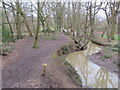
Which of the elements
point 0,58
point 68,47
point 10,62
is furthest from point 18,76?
point 68,47

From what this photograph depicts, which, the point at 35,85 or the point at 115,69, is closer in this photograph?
the point at 35,85

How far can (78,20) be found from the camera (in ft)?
59.2

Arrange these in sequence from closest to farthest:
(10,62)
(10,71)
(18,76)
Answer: (18,76) → (10,71) → (10,62)

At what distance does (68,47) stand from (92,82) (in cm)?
748

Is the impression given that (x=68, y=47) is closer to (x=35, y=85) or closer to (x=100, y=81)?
(x=100, y=81)

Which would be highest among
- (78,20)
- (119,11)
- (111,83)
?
(119,11)

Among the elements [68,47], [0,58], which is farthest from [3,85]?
[68,47]

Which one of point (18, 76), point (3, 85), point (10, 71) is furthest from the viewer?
point (10, 71)

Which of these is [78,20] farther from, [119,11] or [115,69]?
[115,69]

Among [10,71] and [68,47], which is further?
[68,47]

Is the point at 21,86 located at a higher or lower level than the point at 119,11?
lower

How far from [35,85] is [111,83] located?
15.0 ft

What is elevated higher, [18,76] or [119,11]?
[119,11]

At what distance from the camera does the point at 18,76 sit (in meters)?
6.05
